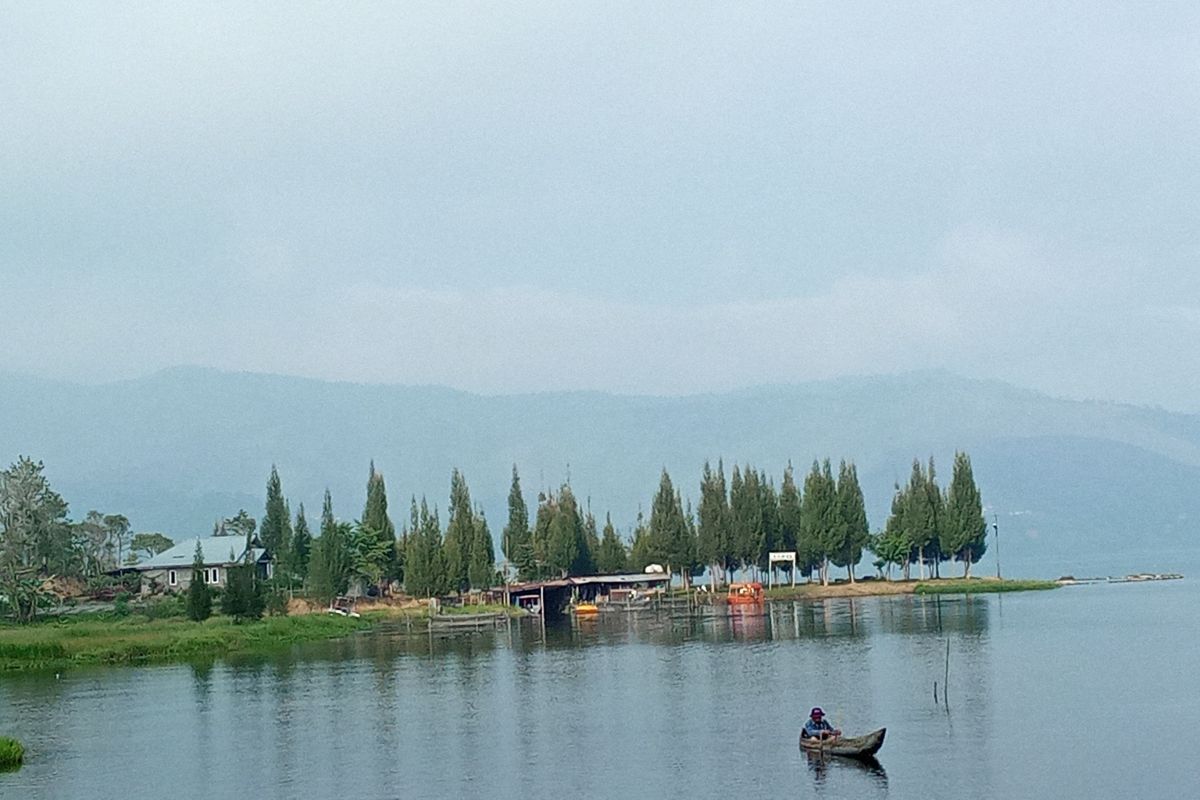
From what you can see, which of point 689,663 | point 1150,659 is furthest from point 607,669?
point 1150,659

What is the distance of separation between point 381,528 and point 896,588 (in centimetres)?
4395

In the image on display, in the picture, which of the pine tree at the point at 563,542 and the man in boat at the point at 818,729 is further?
the pine tree at the point at 563,542

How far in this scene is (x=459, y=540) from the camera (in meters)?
119

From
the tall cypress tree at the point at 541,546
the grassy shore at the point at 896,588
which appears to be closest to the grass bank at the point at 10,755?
the grassy shore at the point at 896,588

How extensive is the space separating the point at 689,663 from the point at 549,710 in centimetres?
1589

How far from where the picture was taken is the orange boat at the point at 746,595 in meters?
122

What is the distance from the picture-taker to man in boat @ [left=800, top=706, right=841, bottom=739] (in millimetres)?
43062

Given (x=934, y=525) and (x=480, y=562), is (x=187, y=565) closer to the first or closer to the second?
(x=480, y=562)

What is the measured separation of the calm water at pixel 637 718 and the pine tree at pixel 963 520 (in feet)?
140

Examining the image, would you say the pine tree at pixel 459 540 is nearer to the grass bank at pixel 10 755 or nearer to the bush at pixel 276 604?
the bush at pixel 276 604

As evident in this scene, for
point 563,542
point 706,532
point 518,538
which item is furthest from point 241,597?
point 518,538

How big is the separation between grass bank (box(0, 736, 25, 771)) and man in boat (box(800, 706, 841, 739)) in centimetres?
2381

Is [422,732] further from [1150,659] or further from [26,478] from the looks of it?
[26,478]

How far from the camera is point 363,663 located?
2918 inches
